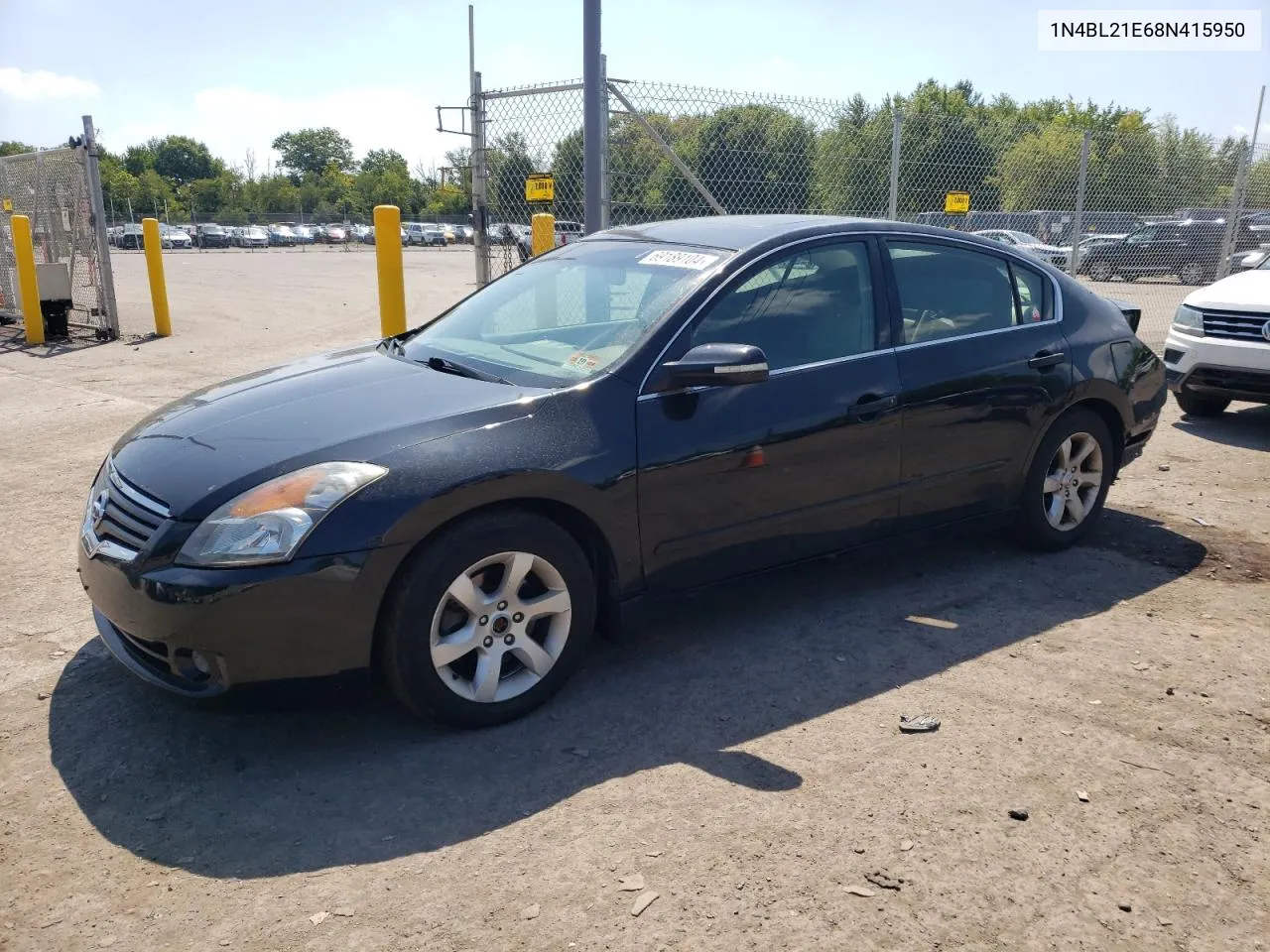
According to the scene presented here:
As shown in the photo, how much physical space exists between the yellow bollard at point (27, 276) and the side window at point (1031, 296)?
42.4 ft

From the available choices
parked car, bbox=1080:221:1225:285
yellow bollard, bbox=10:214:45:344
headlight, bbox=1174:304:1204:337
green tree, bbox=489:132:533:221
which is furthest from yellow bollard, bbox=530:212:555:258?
parked car, bbox=1080:221:1225:285

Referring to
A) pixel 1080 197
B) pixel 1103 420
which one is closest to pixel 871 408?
pixel 1103 420

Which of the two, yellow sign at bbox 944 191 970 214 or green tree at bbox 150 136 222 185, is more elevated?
green tree at bbox 150 136 222 185

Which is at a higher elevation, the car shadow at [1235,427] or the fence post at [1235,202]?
the fence post at [1235,202]

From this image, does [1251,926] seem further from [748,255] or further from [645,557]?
[748,255]

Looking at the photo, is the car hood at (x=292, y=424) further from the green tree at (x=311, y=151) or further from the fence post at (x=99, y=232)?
the green tree at (x=311, y=151)

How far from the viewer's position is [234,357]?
39.0ft

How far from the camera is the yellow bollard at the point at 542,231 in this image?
8172 mm

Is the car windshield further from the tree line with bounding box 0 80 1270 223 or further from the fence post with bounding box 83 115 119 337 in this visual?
the fence post with bounding box 83 115 119 337

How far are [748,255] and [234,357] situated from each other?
9282 millimetres

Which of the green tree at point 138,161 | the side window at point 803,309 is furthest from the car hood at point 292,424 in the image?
the green tree at point 138,161

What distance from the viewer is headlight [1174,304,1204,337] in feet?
26.5

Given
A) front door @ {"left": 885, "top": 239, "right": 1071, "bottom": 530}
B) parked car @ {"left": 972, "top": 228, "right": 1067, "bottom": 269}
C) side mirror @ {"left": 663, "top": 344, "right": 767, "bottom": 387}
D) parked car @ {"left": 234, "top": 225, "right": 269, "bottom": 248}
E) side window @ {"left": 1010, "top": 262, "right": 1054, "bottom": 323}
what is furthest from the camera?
parked car @ {"left": 234, "top": 225, "right": 269, "bottom": 248}

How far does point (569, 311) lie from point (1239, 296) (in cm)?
614
